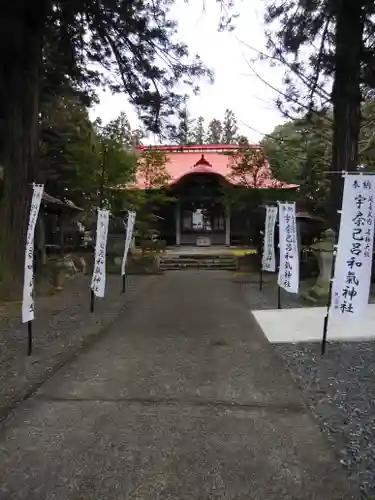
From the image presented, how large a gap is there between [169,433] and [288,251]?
20.1 feet

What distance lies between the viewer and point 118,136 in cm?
1781

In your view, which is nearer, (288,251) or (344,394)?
(344,394)

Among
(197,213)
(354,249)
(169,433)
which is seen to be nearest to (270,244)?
(354,249)

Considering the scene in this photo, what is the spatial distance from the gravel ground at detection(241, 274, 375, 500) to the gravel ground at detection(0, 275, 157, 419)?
2.55 m

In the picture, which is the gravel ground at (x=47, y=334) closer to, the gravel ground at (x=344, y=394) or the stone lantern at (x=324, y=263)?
the gravel ground at (x=344, y=394)

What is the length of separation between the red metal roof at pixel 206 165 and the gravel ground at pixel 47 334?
6315mm

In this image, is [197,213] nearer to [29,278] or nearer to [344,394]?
[29,278]

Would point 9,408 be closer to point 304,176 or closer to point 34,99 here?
point 34,99

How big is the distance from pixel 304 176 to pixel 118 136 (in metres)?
6.91

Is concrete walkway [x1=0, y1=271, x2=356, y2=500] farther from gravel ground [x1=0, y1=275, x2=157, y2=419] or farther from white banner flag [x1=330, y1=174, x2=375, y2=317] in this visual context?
white banner flag [x1=330, y1=174, x2=375, y2=317]

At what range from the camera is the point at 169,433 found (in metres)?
3.47

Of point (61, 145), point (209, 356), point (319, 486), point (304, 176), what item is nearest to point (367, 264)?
point (209, 356)

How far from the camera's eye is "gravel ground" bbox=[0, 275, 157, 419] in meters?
4.67

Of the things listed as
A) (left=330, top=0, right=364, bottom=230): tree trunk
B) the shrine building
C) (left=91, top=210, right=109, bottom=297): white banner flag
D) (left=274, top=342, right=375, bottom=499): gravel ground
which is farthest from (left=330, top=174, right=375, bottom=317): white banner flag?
the shrine building
